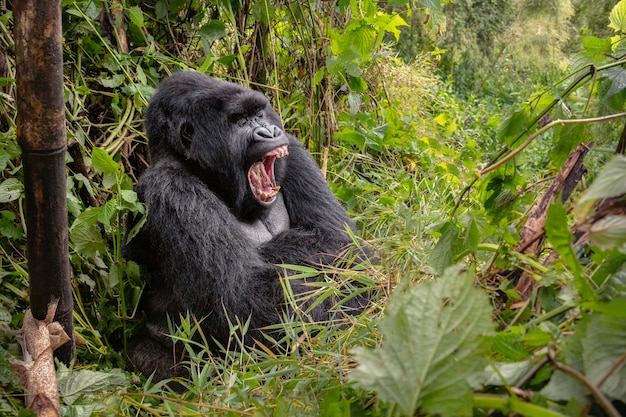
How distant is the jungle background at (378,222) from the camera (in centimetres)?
100

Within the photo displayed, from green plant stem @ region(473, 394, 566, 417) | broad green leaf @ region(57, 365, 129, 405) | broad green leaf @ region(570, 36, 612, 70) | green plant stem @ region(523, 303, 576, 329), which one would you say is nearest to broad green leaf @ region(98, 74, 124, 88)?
broad green leaf @ region(57, 365, 129, 405)

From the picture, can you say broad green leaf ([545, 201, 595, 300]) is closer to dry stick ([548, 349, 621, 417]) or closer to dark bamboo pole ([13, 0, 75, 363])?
dry stick ([548, 349, 621, 417])

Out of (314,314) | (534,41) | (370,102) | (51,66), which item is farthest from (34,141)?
(534,41)

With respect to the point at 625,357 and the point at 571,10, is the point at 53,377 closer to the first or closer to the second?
the point at 625,357

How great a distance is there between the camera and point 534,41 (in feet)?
33.6

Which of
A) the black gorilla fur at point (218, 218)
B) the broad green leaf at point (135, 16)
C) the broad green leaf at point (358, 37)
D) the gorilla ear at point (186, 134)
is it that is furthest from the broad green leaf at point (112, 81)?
the broad green leaf at point (358, 37)

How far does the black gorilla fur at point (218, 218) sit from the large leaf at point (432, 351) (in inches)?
65.2

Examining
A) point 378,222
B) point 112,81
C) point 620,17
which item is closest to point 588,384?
point 620,17

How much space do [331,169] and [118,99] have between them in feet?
4.45

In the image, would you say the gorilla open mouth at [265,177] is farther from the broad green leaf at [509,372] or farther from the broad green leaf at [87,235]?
the broad green leaf at [509,372]

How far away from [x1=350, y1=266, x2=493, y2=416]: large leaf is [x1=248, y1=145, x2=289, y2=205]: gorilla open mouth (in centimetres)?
212

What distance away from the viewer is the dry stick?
917 mm

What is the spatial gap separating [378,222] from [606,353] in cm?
273

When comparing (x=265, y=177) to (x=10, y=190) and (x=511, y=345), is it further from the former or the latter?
(x=511, y=345)
